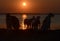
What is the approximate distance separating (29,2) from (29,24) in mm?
457

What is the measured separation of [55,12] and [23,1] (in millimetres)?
489

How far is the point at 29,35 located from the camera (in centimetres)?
A: 206

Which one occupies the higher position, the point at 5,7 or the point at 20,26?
the point at 5,7

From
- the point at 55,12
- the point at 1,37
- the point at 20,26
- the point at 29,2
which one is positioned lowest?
the point at 1,37

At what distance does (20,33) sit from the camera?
205 centimetres

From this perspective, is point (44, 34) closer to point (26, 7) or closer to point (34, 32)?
point (34, 32)

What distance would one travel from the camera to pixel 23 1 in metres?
2.34

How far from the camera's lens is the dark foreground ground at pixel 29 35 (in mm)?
2045

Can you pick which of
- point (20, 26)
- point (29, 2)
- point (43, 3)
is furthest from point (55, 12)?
point (20, 26)

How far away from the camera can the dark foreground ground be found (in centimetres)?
204

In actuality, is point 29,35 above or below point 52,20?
below

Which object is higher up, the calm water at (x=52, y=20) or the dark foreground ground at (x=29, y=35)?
the calm water at (x=52, y=20)

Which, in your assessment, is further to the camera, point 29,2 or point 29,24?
point 29,2

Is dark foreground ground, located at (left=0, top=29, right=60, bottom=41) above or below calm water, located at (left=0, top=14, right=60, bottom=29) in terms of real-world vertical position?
below
